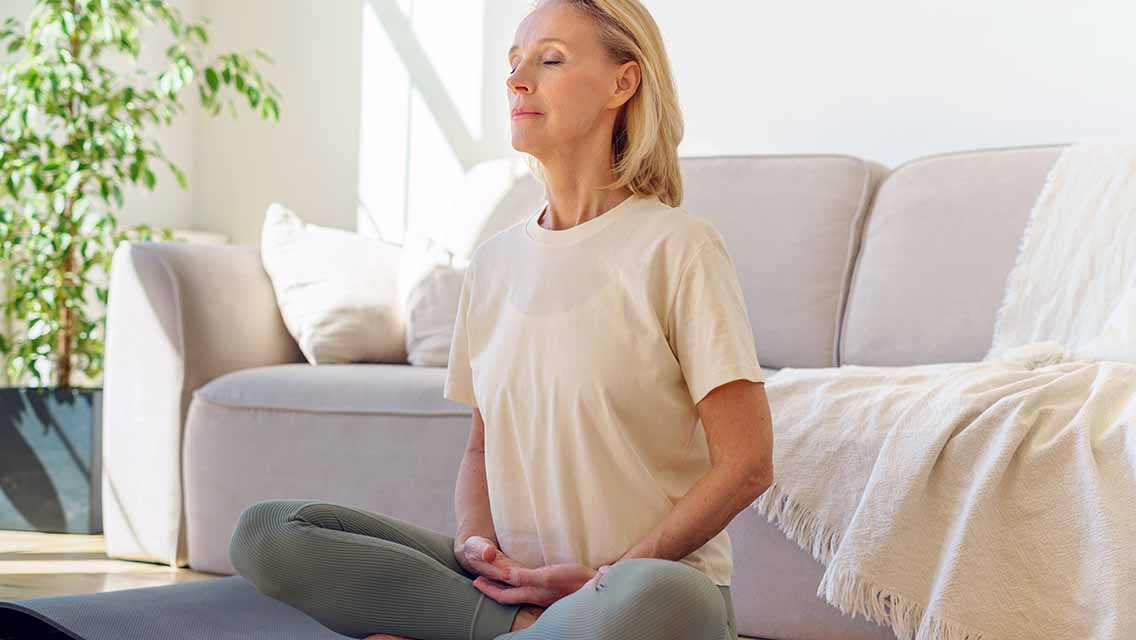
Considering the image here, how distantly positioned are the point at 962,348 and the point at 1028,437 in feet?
2.48

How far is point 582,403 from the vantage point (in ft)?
4.11

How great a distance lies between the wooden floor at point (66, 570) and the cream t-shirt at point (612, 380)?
133 cm

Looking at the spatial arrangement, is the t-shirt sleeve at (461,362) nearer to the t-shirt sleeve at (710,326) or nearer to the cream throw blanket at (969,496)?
the t-shirt sleeve at (710,326)

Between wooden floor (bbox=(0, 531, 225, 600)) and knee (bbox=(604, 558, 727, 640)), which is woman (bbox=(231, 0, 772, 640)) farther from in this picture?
wooden floor (bbox=(0, 531, 225, 600))

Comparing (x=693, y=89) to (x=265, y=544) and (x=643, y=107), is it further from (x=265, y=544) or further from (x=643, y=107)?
(x=265, y=544)

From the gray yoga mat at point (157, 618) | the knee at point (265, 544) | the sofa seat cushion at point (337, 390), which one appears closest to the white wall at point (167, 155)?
the sofa seat cushion at point (337, 390)

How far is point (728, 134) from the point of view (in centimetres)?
335

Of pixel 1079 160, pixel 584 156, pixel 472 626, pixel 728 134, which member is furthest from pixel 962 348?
pixel 472 626

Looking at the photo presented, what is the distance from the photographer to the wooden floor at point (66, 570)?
2.46 metres

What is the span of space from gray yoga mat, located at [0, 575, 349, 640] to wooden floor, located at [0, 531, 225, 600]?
2.77 ft

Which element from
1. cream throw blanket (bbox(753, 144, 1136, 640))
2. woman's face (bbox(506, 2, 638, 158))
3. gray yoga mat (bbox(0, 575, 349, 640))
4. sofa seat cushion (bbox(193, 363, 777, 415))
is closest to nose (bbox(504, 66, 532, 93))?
woman's face (bbox(506, 2, 638, 158))

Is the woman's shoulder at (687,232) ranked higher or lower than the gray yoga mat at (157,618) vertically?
higher

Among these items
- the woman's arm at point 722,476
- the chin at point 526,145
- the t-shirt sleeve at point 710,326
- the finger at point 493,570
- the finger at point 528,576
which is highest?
the chin at point 526,145

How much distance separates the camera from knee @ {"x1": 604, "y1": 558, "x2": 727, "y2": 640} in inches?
42.0
